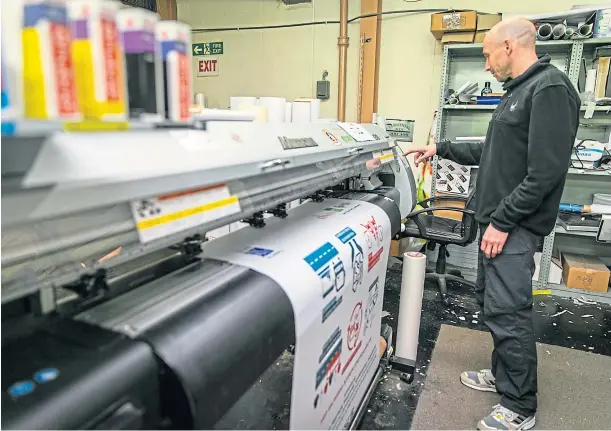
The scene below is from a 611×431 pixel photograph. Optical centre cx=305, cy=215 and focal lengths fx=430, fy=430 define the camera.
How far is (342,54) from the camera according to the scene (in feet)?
12.3

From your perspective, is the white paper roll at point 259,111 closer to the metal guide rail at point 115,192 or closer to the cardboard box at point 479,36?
the metal guide rail at point 115,192

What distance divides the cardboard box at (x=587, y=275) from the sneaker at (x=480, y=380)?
4.85 ft

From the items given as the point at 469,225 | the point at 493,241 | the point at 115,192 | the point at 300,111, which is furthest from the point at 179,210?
the point at 469,225

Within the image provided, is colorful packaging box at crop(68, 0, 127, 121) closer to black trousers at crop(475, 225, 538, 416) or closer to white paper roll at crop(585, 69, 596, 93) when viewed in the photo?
black trousers at crop(475, 225, 538, 416)

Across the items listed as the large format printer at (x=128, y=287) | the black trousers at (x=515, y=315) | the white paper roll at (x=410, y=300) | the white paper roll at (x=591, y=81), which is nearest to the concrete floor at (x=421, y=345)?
the white paper roll at (x=410, y=300)

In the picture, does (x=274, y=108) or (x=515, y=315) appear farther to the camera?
(x=515, y=315)

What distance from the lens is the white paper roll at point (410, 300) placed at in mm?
1950

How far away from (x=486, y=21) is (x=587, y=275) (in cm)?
194

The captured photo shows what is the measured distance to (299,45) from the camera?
3957 millimetres

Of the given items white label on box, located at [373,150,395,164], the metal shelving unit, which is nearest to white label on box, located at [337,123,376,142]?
white label on box, located at [373,150,395,164]

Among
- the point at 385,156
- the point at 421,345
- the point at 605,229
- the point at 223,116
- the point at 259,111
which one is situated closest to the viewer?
the point at 223,116

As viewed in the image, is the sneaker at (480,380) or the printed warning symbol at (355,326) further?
the sneaker at (480,380)

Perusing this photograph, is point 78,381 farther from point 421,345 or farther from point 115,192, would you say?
point 421,345

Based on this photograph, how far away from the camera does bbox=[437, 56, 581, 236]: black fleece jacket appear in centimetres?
152
